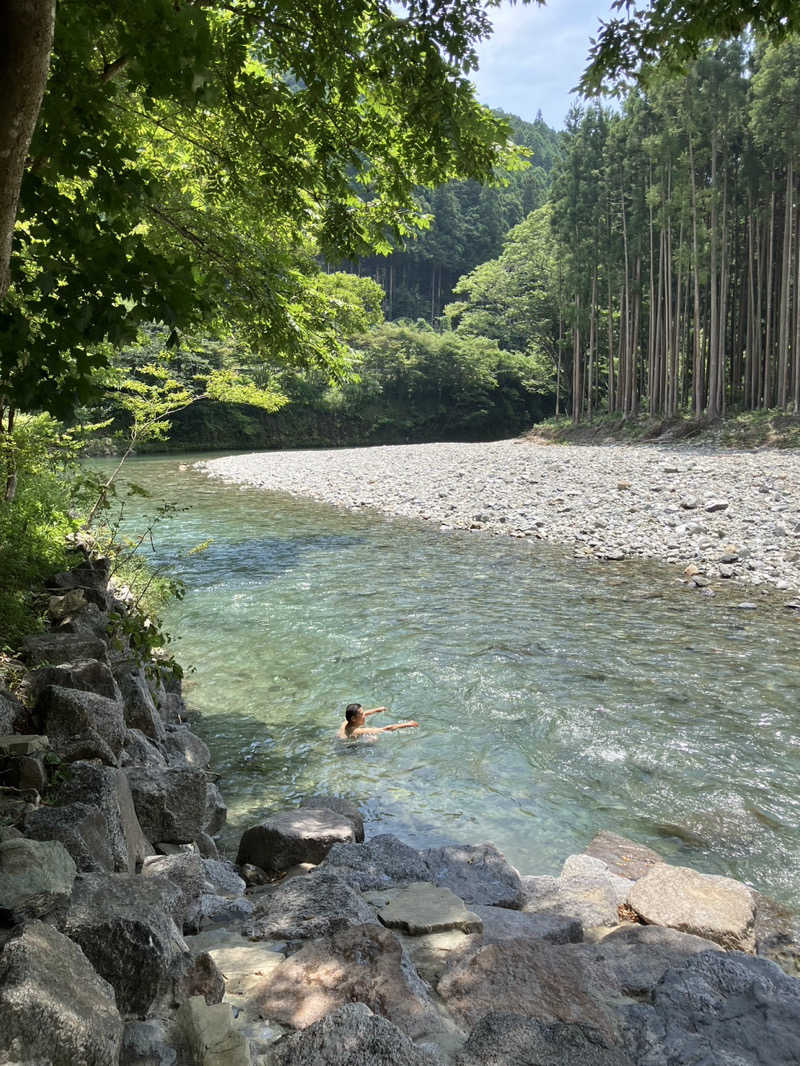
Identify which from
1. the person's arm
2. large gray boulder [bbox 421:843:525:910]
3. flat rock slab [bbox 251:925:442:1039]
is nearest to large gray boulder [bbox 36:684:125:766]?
flat rock slab [bbox 251:925:442:1039]

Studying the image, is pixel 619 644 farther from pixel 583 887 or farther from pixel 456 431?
pixel 456 431

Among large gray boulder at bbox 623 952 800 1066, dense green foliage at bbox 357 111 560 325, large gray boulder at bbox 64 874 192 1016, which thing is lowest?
large gray boulder at bbox 623 952 800 1066

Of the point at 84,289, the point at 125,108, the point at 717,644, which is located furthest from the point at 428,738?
the point at 125,108

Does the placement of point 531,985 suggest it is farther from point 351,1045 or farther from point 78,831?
point 78,831

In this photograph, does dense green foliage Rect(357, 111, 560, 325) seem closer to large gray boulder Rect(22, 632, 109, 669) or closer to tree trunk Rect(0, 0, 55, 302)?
large gray boulder Rect(22, 632, 109, 669)

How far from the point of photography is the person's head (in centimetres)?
628

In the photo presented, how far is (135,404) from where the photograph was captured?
8773mm

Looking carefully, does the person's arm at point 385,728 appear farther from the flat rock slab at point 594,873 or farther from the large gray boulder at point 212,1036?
the large gray boulder at point 212,1036

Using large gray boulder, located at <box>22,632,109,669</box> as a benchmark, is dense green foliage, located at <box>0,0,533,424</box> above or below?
above

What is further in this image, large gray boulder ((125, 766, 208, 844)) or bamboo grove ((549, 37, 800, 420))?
bamboo grove ((549, 37, 800, 420))

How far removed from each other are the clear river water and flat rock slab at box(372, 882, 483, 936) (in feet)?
4.51

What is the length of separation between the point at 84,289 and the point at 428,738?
479 cm

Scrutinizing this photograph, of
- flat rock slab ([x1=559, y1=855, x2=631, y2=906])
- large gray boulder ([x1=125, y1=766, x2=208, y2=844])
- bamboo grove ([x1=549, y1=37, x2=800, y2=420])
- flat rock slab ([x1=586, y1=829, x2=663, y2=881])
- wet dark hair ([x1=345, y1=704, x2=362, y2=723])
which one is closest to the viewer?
flat rock slab ([x1=559, y1=855, x2=631, y2=906])

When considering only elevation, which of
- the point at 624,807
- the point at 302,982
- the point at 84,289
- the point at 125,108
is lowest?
the point at 624,807
